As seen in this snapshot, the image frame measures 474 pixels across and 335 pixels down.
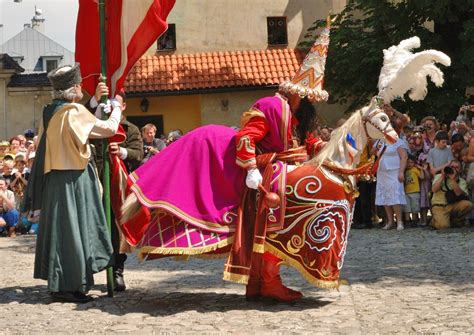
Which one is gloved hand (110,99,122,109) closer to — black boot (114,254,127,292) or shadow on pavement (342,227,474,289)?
black boot (114,254,127,292)

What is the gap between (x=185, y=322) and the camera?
6742 mm

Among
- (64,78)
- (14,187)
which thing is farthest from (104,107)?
(14,187)

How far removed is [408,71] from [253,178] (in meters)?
1.50

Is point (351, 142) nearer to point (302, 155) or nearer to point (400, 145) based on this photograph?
point (302, 155)

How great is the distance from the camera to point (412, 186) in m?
14.5

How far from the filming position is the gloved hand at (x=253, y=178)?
7035 mm

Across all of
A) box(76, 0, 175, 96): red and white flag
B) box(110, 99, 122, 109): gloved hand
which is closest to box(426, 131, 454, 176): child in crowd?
box(76, 0, 175, 96): red and white flag

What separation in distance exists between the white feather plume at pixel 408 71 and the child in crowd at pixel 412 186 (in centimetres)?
729

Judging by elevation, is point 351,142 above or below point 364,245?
above

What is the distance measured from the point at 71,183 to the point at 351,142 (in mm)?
2363

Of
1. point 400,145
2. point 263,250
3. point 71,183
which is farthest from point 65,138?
point 400,145

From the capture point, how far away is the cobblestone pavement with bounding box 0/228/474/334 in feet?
21.5

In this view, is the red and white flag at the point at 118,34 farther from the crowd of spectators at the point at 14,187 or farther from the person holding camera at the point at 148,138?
the crowd of spectators at the point at 14,187

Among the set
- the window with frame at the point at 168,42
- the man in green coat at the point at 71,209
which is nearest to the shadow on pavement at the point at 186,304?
the man in green coat at the point at 71,209
